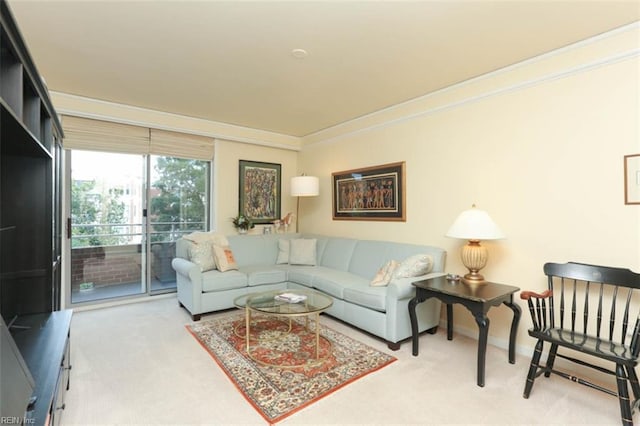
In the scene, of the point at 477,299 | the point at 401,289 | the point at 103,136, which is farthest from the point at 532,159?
the point at 103,136

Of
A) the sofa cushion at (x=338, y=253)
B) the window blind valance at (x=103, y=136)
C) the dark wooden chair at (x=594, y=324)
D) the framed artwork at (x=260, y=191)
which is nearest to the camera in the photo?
the dark wooden chair at (x=594, y=324)

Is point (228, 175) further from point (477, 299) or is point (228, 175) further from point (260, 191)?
point (477, 299)

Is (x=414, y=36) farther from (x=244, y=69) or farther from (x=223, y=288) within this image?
(x=223, y=288)

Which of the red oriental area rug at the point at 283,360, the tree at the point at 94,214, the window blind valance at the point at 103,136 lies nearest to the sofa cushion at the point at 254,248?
the red oriental area rug at the point at 283,360

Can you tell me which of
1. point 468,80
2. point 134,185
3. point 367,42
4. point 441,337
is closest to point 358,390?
point 441,337

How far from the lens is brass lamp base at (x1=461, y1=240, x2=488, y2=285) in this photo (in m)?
2.80

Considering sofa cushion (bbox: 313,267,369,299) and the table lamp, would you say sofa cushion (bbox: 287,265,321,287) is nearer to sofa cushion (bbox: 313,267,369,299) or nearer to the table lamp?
sofa cushion (bbox: 313,267,369,299)

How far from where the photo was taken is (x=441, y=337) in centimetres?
318

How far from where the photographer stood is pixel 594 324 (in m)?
2.46

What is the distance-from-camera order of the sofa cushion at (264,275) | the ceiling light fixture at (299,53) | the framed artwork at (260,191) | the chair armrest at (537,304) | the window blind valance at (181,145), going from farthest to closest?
the framed artwork at (260,191)
the window blind valance at (181,145)
the sofa cushion at (264,275)
the ceiling light fixture at (299,53)
the chair armrest at (537,304)

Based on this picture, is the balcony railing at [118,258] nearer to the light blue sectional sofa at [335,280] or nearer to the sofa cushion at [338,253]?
the light blue sectional sofa at [335,280]

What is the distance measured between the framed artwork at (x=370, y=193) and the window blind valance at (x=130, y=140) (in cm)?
200

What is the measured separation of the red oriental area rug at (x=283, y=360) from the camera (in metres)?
2.12

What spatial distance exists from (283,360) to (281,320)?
93cm
